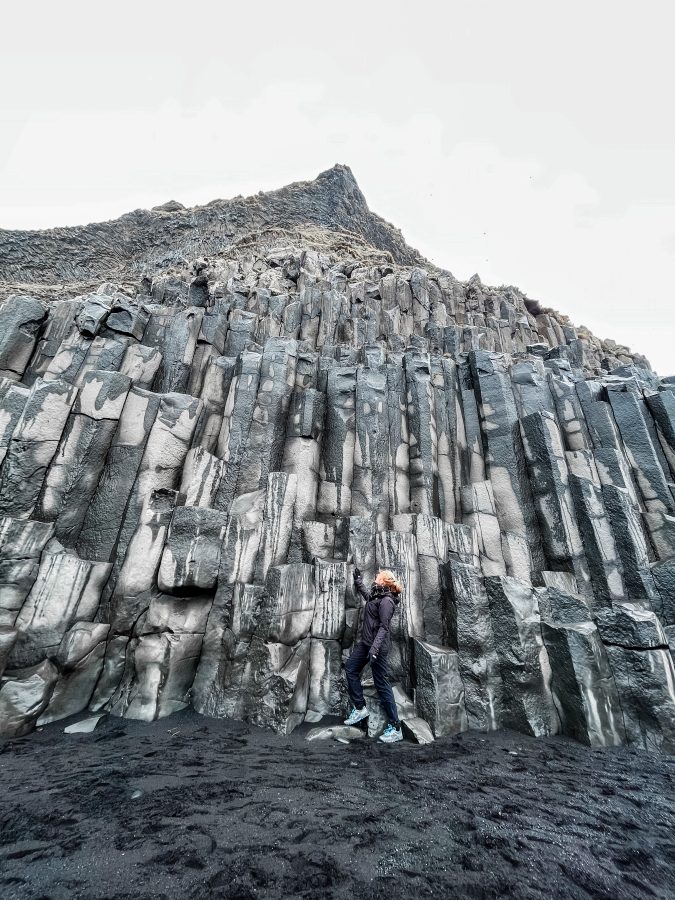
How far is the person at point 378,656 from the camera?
4465mm

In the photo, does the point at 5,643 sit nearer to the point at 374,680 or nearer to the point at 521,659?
the point at 374,680

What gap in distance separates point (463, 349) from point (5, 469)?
42.2ft

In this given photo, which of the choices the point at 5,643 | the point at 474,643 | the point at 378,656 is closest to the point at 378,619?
the point at 378,656

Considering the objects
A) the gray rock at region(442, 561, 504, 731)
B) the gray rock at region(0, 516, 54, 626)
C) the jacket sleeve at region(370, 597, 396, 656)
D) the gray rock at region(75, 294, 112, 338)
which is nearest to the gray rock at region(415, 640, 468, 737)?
the gray rock at region(442, 561, 504, 731)

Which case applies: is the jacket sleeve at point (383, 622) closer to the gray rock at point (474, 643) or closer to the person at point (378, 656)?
the person at point (378, 656)

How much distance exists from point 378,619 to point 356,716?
1.16 m

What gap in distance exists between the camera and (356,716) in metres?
4.62

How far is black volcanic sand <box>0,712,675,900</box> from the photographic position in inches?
84.8

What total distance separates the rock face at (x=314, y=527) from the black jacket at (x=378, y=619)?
77 centimetres

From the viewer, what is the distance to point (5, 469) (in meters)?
5.52

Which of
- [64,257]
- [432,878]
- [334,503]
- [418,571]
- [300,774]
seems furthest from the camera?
[64,257]

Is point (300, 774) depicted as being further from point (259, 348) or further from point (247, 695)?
point (259, 348)

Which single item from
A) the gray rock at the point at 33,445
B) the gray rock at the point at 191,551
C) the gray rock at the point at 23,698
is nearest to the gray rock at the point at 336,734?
the gray rock at the point at 191,551

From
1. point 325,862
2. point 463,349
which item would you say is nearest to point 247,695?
point 325,862
